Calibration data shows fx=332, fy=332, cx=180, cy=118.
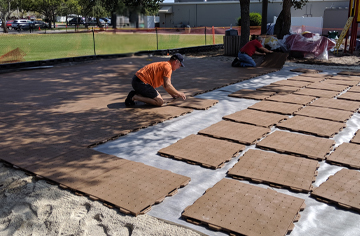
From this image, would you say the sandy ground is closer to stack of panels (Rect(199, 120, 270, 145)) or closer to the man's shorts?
stack of panels (Rect(199, 120, 270, 145))

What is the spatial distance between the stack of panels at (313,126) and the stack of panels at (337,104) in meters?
1.05

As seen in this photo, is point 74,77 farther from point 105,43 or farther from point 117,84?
point 105,43

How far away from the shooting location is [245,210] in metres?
3.09

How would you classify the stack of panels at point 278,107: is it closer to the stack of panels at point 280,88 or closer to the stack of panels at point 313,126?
the stack of panels at point 313,126

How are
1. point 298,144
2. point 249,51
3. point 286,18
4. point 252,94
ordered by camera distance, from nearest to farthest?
point 298,144, point 252,94, point 249,51, point 286,18

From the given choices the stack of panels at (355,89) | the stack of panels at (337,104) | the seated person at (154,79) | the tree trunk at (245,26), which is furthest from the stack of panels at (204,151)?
the tree trunk at (245,26)

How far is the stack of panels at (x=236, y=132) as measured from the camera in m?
4.91

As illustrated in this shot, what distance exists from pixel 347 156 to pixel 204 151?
6.05ft

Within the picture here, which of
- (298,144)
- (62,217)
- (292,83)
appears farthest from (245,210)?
(292,83)

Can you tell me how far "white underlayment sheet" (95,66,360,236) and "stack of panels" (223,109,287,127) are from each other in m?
0.25

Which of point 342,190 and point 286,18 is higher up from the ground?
point 286,18

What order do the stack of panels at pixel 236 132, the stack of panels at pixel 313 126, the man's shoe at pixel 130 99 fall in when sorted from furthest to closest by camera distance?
1. the man's shoe at pixel 130 99
2. the stack of panels at pixel 313 126
3. the stack of panels at pixel 236 132

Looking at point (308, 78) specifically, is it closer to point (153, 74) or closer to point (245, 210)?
point (153, 74)

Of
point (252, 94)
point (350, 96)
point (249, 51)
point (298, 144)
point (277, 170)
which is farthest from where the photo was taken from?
point (249, 51)
